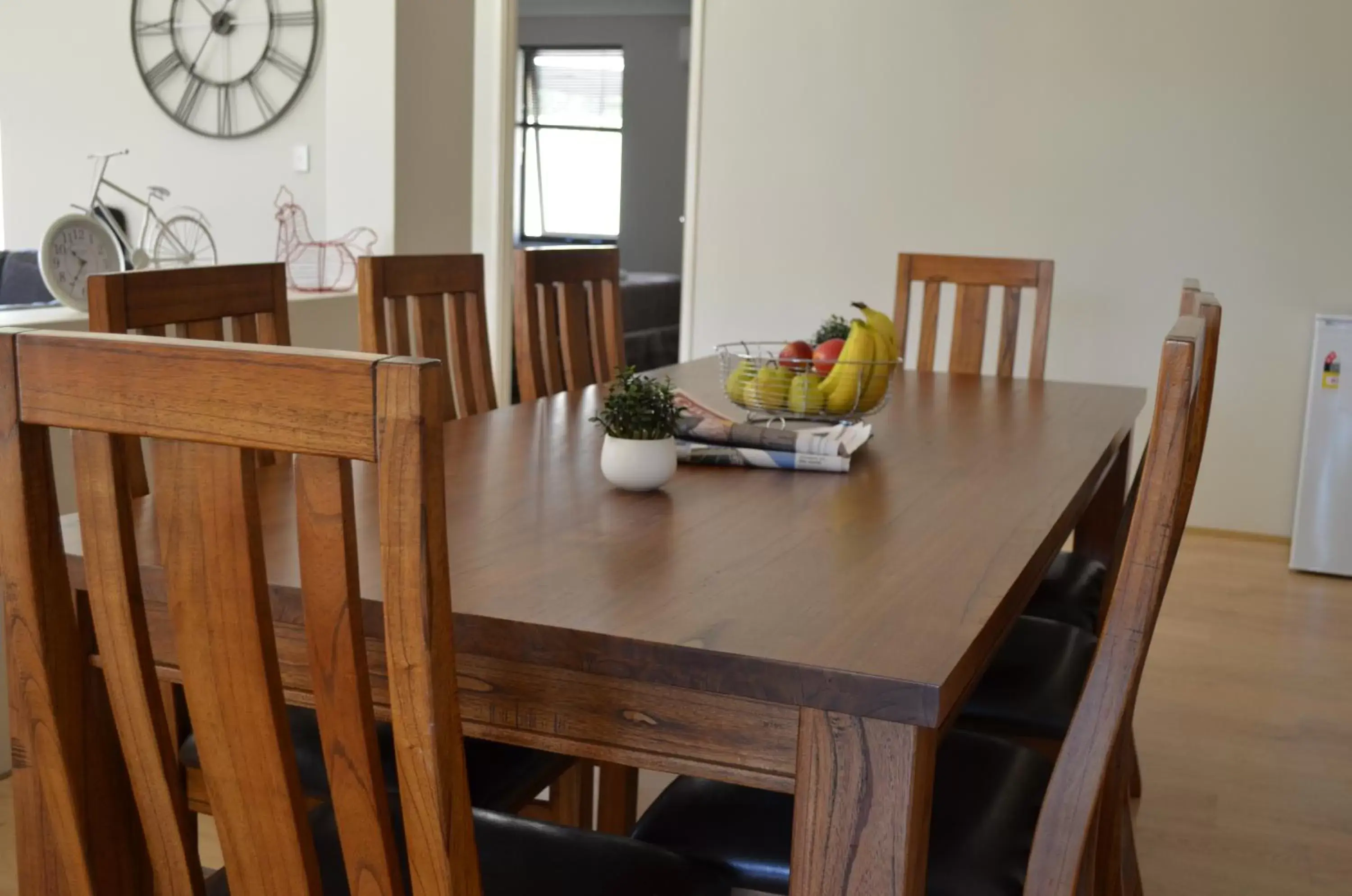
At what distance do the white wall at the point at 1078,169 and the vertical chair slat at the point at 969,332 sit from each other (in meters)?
1.69

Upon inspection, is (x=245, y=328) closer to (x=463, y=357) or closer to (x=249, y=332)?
(x=249, y=332)

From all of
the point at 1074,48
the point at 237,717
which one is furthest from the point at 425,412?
the point at 1074,48

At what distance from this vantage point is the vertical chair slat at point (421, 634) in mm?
734

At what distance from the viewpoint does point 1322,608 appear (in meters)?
3.87

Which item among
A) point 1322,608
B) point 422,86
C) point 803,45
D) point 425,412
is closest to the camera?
point 425,412

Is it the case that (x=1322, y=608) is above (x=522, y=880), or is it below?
below

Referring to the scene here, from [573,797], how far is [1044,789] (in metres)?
0.80

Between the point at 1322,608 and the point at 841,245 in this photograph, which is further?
the point at 841,245

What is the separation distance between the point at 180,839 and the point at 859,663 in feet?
1.65

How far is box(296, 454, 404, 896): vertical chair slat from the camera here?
2.51 feet

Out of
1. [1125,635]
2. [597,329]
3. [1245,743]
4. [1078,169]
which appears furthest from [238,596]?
[1078,169]

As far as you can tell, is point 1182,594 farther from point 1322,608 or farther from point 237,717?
point 237,717

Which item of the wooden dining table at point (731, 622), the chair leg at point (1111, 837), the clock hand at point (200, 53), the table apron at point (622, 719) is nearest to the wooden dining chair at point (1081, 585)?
the chair leg at point (1111, 837)

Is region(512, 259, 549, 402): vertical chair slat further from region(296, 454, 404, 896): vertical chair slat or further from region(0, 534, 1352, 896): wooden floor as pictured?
region(296, 454, 404, 896): vertical chair slat
